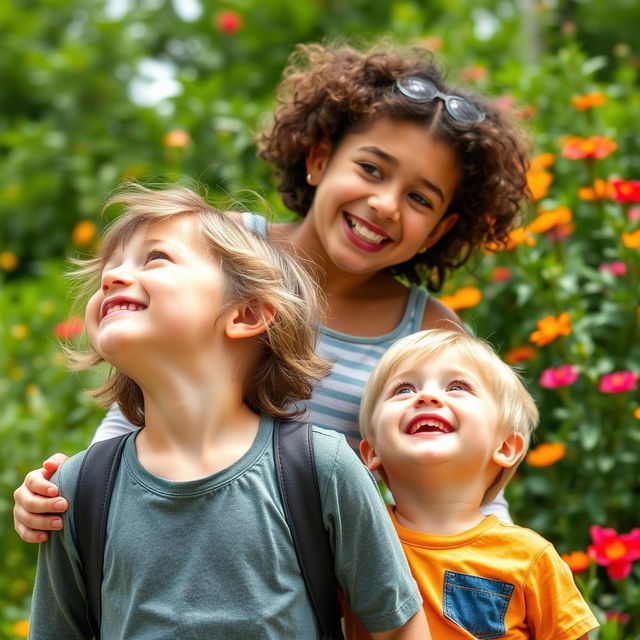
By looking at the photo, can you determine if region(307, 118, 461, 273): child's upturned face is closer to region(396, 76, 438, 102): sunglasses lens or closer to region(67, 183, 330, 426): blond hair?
region(396, 76, 438, 102): sunglasses lens

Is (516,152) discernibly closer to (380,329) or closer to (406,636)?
(380,329)

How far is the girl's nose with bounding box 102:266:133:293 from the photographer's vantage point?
174cm

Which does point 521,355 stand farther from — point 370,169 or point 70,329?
point 70,329

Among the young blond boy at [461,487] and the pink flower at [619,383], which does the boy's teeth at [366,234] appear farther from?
the pink flower at [619,383]

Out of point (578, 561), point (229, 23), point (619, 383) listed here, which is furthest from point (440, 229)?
point (229, 23)

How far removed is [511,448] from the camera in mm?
2039

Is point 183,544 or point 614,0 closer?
point 183,544

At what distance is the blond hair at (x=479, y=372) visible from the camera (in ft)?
6.64

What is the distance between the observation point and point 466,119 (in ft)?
8.03

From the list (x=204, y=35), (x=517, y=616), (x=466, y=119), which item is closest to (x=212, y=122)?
(x=204, y=35)

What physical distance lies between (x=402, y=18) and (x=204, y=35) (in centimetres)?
148

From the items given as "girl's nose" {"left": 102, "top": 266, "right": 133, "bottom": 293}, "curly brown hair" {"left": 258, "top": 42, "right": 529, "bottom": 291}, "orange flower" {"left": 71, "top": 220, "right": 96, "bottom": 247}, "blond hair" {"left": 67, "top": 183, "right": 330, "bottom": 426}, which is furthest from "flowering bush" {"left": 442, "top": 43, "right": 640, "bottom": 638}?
"orange flower" {"left": 71, "top": 220, "right": 96, "bottom": 247}

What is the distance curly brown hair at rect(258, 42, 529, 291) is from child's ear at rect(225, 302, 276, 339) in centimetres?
79

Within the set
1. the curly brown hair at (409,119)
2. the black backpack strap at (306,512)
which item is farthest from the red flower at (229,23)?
the black backpack strap at (306,512)
